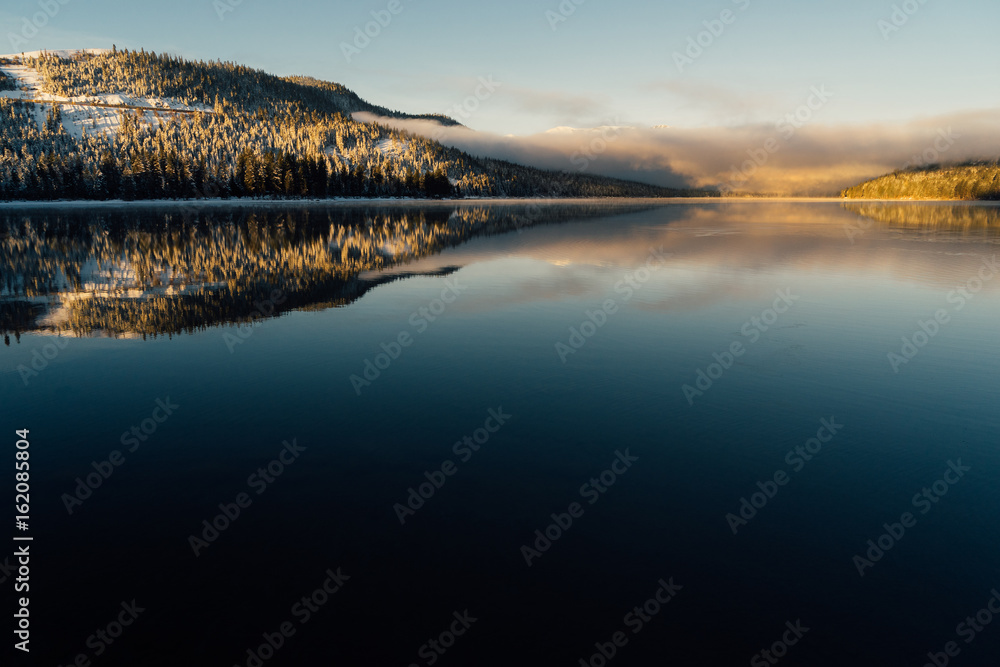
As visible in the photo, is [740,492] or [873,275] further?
[873,275]

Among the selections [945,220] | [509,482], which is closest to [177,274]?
[509,482]

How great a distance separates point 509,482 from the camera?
30.0 feet

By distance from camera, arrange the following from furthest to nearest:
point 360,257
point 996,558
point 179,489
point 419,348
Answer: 1. point 360,257
2. point 419,348
3. point 179,489
4. point 996,558

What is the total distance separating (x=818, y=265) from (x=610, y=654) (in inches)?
1425

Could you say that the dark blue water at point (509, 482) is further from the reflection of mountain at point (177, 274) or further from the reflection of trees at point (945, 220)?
the reflection of trees at point (945, 220)

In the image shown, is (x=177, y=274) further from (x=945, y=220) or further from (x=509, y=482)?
(x=945, y=220)

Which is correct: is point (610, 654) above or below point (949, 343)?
below

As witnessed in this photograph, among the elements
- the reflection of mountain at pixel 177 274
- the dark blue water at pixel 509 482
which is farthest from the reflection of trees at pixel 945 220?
the reflection of mountain at pixel 177 274

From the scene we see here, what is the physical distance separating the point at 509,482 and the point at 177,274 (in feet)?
90.5

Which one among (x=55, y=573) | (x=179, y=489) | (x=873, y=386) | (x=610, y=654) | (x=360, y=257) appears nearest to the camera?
(x=610, y=654)

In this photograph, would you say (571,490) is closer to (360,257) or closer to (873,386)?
(873,386)

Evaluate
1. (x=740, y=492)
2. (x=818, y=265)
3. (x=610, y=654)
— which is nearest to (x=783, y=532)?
(x=740, y=492)

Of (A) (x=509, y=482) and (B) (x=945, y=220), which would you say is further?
(B) (x=945, y=220)

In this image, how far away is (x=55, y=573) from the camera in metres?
6.80
